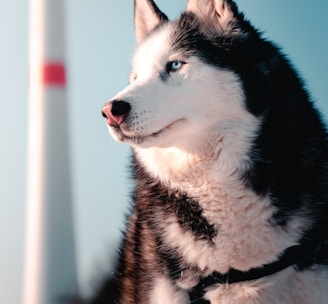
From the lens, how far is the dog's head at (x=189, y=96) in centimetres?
325

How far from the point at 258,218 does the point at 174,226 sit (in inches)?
17.9

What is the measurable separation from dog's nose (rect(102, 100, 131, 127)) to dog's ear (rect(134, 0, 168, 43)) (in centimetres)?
91

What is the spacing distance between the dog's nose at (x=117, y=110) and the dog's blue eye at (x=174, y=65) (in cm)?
37

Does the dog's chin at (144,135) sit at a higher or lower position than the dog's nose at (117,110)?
lower

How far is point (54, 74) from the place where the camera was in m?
6.88

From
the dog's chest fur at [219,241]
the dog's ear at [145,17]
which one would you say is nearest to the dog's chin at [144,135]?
the dog's chest fur at [219,241]

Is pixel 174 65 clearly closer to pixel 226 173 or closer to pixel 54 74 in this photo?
pixel 226 173

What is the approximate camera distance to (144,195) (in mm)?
3615

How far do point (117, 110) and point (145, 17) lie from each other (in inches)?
40.0

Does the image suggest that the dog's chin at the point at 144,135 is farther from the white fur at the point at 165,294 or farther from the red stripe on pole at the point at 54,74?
the red stripe on pole at the point at 54,74

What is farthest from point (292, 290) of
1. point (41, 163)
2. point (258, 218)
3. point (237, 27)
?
point (41, 163)

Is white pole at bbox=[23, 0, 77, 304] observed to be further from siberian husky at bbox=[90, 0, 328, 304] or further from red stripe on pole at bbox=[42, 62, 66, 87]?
siberian husky at bbox=[90, 0, 328, 304]

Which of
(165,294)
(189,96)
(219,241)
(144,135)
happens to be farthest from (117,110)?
(165,294)

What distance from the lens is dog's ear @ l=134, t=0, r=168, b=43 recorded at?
3936mm
